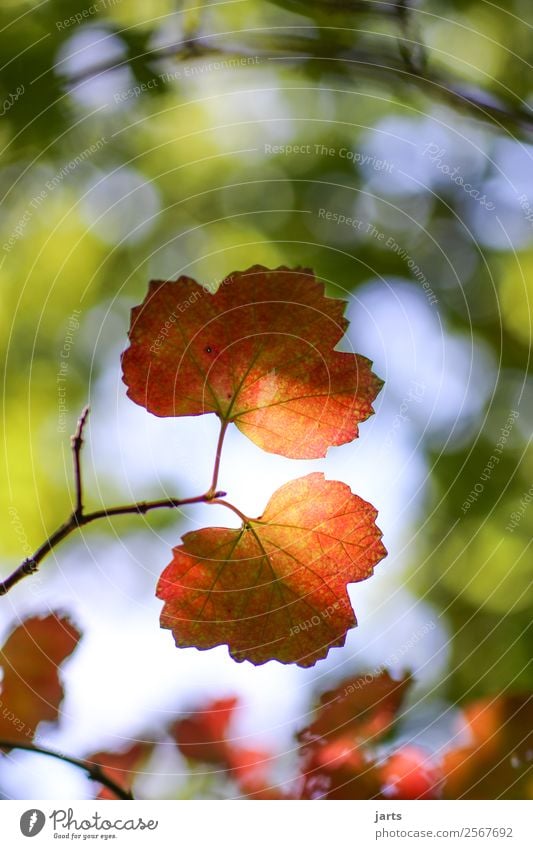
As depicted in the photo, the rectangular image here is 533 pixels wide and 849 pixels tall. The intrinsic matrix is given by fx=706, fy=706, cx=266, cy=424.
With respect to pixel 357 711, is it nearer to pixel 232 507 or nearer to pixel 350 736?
pixel 350 736

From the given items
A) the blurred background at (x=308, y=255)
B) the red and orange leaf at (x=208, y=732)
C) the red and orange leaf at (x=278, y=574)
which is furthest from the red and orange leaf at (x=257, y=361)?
the red and orange leaf at (x=208, y=732)

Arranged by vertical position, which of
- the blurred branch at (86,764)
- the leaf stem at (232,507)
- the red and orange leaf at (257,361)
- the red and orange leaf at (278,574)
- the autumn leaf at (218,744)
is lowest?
the blurred branch at (86,764)

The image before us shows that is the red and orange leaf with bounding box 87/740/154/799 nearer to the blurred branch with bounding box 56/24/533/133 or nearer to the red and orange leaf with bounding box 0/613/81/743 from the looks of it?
the red and orange leaf with bounding box 0/613/81/743

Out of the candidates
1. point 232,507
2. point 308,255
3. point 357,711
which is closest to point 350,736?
point 357,711

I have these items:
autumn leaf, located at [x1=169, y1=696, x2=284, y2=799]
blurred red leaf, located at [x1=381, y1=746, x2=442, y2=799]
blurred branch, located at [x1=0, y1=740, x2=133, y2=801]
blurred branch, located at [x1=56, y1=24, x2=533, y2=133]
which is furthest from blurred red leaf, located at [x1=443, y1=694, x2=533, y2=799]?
blurred branch, located at [x1=56, y1=24, x2=533, y2=133]

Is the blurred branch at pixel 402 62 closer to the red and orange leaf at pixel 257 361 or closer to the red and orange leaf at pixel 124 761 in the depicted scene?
the red and orange leaf at pixel 257 361

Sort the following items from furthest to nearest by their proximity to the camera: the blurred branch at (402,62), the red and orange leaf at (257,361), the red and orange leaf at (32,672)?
the blurred branch at (402,62) → the red and orange leaf at (32,672) → the red and orange leaf at (257,361)
